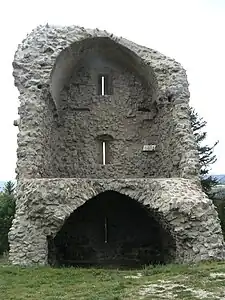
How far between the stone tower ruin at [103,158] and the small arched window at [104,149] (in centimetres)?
3

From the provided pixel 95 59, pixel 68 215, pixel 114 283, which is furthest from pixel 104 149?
pixel 114 283

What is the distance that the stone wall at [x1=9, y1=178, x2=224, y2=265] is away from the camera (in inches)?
369

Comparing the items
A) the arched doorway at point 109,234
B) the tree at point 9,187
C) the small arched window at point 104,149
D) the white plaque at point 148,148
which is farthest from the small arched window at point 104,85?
the tree at point 9,187

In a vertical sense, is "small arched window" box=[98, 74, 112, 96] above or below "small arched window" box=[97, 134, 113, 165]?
above

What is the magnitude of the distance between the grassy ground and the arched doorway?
3429 millimetres

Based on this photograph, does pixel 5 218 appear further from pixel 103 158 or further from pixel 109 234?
pixel 103 158

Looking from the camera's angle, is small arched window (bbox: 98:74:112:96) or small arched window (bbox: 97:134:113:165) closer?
small arched window (bbox: 97:134:113:165)

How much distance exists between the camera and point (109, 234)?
13.1 meters

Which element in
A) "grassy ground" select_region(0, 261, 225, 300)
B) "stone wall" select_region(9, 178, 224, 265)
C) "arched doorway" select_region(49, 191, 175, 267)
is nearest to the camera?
"grassy ground" select_region(0, 261, 225, 300)

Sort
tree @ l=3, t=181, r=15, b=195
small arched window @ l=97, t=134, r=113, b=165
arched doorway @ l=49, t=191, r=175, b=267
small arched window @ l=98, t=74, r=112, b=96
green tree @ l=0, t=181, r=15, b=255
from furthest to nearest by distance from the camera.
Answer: tree @ l=3, t=181, r=15, b=195, small arched window @ l=98, t=74, r=112, b=96, small arched window @ l=97, t=134, r=113, b=165, green tree @ l=0, t=181, r=15, b=255, arched doorway @ l=49, t=191, r=175, b=267

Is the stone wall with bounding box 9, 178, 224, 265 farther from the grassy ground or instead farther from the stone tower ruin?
the grassy ground

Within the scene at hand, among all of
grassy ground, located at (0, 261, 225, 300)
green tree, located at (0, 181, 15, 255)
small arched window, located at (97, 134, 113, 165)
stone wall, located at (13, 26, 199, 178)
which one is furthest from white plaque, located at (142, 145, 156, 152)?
grassy ground, located at (0, 261, 225, 300)

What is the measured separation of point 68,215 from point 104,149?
4329mm

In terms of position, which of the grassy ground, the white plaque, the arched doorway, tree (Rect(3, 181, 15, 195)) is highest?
the white plaque
